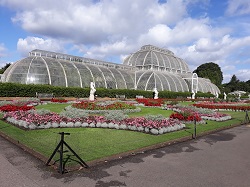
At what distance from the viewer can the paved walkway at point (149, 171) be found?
5699 mm

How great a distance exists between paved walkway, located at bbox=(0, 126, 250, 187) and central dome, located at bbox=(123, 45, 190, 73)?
56273 millimetres

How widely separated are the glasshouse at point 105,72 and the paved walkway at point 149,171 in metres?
31.3

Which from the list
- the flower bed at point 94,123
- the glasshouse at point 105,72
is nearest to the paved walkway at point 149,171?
the flower bed at point 94,123

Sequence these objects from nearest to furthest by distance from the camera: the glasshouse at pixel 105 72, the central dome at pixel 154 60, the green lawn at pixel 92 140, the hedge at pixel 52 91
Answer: the green lawn at pixel 92 140 < the hedge at pixel 52 91 < the glasshouse at pixel 105 72 < the central dome at pixel 154 60

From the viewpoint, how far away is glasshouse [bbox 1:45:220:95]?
38.0 meters

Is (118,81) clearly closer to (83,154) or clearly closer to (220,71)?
(83,154)

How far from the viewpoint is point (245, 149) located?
9633 mm

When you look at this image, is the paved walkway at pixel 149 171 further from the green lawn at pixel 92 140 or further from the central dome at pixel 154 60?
the central dome at pixel 154 60

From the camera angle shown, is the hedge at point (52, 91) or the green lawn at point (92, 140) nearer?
the green lawn at point (92, 140)

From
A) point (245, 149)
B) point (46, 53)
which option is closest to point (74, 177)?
point (245, 149)

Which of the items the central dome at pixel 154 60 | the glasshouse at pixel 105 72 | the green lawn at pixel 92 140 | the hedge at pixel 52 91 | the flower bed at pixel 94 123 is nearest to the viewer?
the green lawn at pixel 92 140

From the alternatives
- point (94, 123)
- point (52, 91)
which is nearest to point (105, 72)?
point (52, 91)

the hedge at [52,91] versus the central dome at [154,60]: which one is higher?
the central dome at [154,60]

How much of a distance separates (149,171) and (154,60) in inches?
2403
